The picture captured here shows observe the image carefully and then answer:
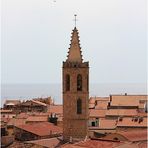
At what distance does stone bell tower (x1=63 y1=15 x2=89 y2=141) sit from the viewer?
3469 cm

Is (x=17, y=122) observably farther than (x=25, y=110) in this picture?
No

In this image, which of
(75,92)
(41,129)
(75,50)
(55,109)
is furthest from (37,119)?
(75,50)

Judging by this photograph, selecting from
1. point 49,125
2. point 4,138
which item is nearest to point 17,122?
point 49,125

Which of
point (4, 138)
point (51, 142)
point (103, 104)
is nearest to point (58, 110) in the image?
point (103, 104)

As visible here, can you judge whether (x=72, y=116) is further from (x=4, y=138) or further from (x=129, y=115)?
(x=129, y=115)

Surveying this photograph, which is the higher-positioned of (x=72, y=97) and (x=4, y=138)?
(x=72, y=97)

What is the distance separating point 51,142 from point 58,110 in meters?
20.6

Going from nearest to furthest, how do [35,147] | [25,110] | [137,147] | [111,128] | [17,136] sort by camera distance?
[137,147] → [35,147] → [17,136] → [111,128] → [25,110]

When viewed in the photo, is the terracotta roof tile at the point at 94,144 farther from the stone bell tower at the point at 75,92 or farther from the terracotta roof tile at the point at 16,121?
the terracotta roof tile at the point at 16,121

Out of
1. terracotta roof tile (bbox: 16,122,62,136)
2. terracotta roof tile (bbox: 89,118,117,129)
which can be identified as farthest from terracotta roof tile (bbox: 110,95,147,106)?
terracotta roof tile (bbox: 16,122,62,136)

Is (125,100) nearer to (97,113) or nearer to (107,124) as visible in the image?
(97,113)

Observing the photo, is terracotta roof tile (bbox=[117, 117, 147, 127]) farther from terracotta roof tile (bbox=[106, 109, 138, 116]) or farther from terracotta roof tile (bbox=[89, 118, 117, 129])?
terracotta roof tile (bbox=[106, 109, 138, 116])

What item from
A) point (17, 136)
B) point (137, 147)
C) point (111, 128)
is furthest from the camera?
point (111, 128)

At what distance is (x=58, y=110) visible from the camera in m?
54.4
